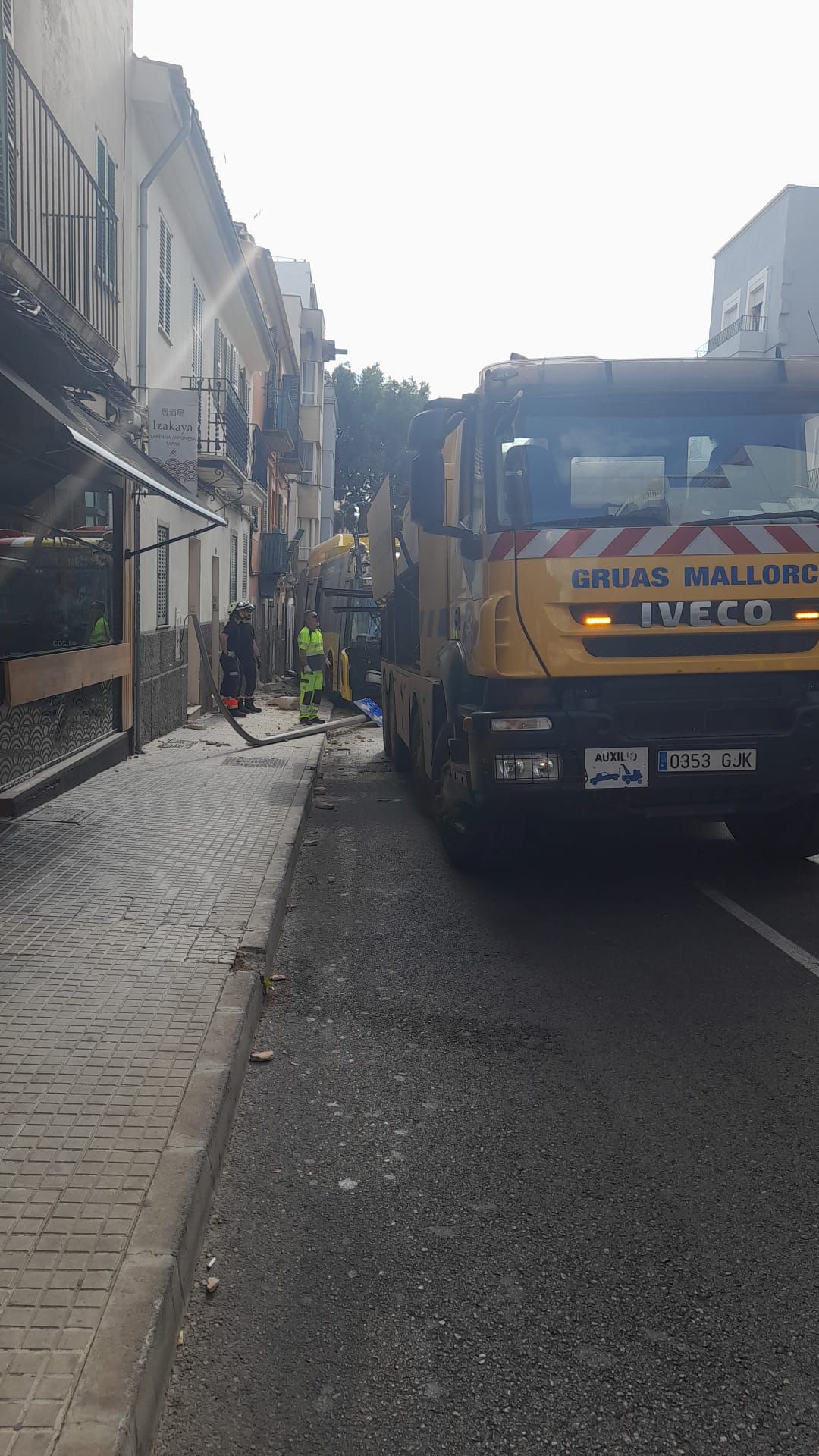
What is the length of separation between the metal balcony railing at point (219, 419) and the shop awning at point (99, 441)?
5859 mm

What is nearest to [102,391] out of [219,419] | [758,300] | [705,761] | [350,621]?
[705,761]

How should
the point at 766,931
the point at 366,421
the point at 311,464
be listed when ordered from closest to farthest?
1. the point at 766,931
2. the point at 311,464
3. the point at 366,421

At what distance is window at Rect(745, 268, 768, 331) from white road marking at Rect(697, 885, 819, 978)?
24.0 metres

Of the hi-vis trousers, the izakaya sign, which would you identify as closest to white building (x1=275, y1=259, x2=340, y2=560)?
the hi-vis trousers

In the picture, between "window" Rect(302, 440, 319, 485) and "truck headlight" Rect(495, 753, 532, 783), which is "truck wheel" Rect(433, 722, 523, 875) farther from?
"window" Rect(302, 440, 319, 485)

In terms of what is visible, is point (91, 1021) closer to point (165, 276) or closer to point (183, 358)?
point (165, 276)

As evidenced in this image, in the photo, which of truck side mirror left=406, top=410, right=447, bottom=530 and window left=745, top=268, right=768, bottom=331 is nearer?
truck side mirror left=406, top=410, right=447, bottom=530

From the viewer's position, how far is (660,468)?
643 centimetres

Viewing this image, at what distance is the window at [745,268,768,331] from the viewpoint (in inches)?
1090

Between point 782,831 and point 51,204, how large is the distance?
688 cm

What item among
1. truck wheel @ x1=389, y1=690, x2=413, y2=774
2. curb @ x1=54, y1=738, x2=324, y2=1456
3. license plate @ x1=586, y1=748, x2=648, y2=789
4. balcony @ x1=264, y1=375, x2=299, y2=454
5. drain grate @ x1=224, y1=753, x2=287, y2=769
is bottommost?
curb @ x1=54, y1=738, x2=324, y2=1456

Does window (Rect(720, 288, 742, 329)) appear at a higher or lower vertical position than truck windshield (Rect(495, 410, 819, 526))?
higher

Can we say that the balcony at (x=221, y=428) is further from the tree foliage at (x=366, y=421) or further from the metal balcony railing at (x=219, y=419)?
the tree foliage at (x=366, y=421)

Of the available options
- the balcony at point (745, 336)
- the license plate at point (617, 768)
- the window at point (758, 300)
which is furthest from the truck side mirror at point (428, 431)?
the window at point (758, 300)
